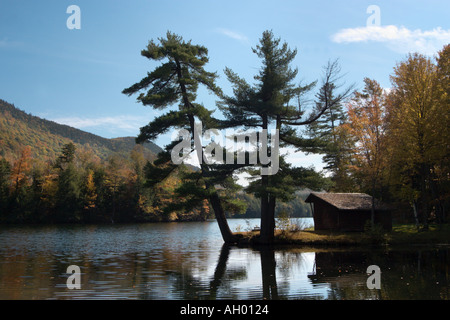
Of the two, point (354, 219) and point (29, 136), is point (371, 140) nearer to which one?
point (354, 219)

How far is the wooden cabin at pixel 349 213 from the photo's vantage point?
3113 cm

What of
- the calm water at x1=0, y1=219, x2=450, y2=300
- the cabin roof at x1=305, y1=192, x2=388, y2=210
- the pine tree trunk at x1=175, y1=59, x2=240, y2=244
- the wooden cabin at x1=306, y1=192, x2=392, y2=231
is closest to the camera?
the calm water at x1=0, y1=219, x2=450, y2=300

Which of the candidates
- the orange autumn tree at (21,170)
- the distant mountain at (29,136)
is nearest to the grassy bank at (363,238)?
the orange autumn tree at (21,170)

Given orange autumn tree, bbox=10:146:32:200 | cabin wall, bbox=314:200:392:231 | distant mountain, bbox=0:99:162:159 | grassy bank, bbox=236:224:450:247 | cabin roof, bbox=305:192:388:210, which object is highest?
distant mountain, bbox=0:99:162:159

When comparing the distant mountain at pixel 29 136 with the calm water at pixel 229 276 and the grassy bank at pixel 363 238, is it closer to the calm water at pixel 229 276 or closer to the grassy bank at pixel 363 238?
the grassy bank at pixel 363 238

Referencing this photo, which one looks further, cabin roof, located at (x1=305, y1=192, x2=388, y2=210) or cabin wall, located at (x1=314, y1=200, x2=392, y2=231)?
cabin wall, located at (x1=314, y1=200, x2=392, y2=231)

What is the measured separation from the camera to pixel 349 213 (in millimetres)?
31922

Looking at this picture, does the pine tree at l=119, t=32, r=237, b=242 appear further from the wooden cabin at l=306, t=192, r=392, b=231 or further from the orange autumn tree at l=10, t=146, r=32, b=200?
the orange autumn tree at l=10, t=146, r=32, b=200

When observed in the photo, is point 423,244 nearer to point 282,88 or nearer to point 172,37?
point 282,88

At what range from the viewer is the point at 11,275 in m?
14.2

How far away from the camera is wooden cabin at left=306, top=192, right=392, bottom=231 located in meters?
31.1

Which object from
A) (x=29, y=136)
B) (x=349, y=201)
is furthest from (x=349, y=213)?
(x=29, y=136)

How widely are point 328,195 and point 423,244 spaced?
936 centimetres

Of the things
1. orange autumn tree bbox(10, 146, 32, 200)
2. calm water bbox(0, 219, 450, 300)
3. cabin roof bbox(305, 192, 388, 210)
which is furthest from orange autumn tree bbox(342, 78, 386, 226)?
orange autumn tree bbox(10, 146, 32, 200)
